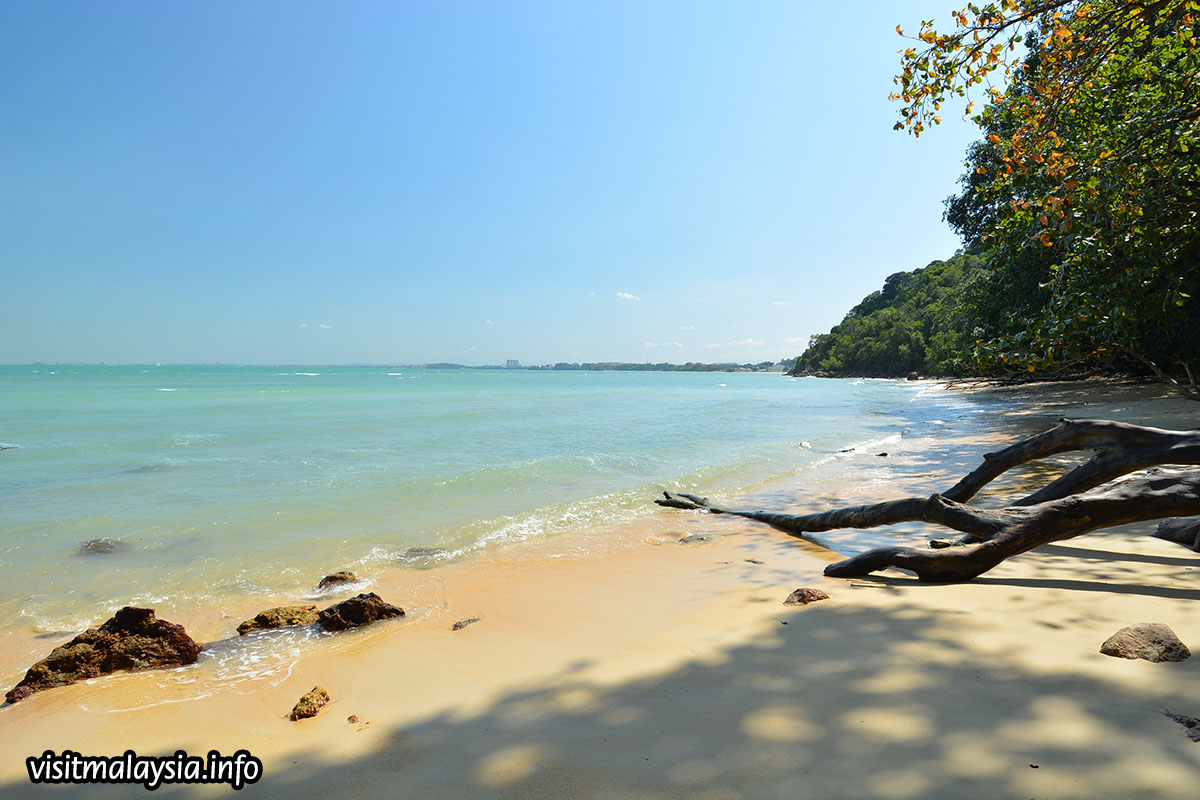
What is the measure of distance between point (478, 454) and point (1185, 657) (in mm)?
14126

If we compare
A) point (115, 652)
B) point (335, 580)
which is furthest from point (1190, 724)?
point (335, 580)

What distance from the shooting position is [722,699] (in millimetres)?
2613

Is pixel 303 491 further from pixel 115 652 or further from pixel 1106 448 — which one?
pixel 1106 448

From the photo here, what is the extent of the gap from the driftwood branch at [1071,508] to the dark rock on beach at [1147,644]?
4.82ft

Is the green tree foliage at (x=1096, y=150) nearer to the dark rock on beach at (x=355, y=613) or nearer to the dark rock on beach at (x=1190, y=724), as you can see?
the dark rock on beach at (x=1190, y=724)

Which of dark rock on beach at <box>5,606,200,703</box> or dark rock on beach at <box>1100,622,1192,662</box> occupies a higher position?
dark rock on beach at <box>1100,622,1192,662</box>

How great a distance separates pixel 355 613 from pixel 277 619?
0.65m

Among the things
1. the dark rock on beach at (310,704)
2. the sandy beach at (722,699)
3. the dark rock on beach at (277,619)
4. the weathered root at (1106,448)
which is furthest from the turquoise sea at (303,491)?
the weathered root at (1106,448)

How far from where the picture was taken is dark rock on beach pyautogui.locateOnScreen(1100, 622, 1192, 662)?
2.48 m

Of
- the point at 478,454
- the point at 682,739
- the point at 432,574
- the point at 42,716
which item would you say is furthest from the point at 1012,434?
the point at 42,716

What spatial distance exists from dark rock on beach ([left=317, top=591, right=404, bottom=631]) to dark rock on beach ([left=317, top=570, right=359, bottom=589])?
1242 millimetres

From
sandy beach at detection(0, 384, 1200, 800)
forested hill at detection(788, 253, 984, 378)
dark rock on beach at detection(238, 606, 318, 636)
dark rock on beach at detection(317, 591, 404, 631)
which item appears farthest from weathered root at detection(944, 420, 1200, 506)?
forested hill at detection(788, 253, 984, 378)

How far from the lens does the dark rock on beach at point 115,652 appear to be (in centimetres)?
360

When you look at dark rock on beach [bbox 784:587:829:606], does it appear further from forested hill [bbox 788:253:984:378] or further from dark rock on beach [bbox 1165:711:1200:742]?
forested hill [bbox 788:253:984:378]
